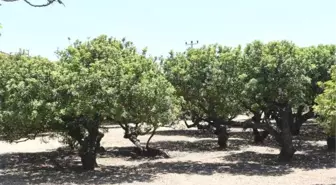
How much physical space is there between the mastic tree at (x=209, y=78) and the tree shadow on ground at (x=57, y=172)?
5049mm

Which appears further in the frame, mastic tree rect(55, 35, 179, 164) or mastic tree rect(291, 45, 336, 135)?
mastic tree rect(291, 45, 336, 135)

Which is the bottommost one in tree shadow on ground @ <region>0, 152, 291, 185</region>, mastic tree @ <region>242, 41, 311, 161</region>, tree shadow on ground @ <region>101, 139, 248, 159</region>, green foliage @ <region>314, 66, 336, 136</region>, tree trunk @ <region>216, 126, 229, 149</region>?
tree shadow on ground @ <region>0, 152, 291, 185</region>

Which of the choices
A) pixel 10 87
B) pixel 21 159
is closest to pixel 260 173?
pixel 10 87

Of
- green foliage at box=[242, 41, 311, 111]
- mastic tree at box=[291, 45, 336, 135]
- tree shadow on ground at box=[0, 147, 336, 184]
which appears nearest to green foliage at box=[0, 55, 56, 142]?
tree shadow on ground at box=[0, 147, 336, 184]

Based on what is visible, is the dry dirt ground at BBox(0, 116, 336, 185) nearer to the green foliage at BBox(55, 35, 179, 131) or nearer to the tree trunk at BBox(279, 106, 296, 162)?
the tree trunk at BBox(279, 106, 296, 162)

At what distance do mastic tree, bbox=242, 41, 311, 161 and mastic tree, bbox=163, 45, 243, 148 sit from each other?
859mm

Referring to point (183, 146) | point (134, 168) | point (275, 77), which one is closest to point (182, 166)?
point (134, 168)

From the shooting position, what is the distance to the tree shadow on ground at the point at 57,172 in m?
16.2

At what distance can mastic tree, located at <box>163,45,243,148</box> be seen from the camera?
20727mm

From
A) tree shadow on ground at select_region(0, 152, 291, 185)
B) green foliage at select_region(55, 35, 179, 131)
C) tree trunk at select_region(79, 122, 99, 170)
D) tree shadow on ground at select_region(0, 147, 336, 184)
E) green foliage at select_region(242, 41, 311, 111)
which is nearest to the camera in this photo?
green foliage at select_region(55, 35, 179, 131)

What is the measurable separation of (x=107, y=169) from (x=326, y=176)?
9.00 metres

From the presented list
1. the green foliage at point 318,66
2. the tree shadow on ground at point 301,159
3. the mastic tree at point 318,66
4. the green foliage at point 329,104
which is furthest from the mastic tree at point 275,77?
the green foliage at point 329,104

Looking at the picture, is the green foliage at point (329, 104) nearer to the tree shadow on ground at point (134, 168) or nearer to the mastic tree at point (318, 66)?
the tree shadow on ground at point (134, 168)

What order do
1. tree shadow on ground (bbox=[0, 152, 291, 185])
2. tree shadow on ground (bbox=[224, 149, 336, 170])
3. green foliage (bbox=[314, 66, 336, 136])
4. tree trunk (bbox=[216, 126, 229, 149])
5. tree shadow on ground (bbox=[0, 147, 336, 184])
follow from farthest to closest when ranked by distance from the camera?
1. tree trunk (bbox=[216, 126, 229, 149])
2. tree shadow on ground (bbox=[224, 149, 336, 170])
3. tree shadow on ground (bbox=[0, 147, 336, 184])
4. tree shadow on ground (bbox=[0, 152, 291, 185])
5. green foliage (bbox=[314, 66, 336, 136])
